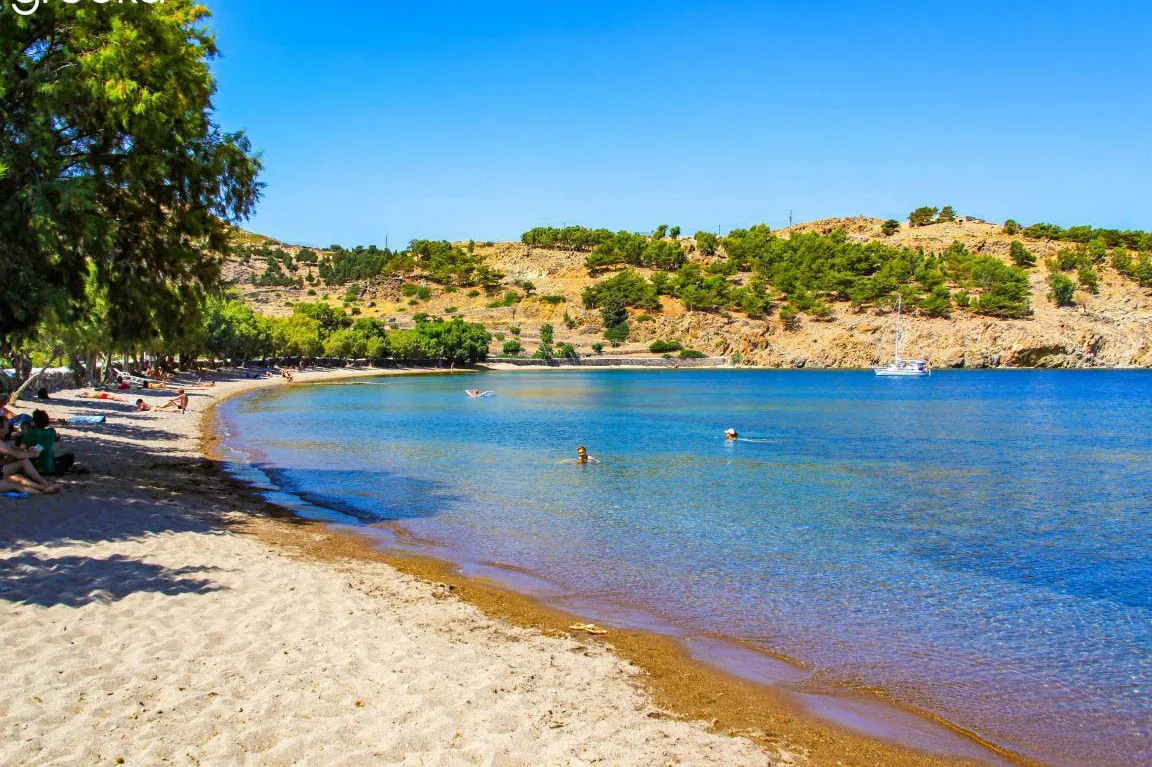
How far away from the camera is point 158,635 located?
7590mm

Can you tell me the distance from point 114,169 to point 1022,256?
177 meters

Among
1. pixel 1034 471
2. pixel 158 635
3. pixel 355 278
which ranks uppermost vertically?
pixel 355 278

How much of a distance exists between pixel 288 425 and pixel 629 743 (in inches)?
1335

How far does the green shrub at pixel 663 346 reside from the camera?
146 m

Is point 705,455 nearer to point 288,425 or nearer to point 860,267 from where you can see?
point 288,425

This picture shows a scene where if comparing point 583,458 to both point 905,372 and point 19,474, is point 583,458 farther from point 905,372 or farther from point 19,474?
point 905,372

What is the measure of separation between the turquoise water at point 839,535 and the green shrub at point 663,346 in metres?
102

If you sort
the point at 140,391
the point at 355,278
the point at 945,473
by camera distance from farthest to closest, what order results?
1. the point at 355,278
2. the point at 140,391
3. the point at 945,473

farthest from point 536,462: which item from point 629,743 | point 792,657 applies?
point 629,743

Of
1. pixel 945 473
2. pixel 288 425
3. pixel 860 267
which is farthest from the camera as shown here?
pixel 860 267

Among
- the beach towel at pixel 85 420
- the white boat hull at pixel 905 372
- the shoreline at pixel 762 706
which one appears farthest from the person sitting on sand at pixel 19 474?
the white boat hull at pixel 905 372

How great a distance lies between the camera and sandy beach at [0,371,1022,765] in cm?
578

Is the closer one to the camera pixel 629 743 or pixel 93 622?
pixel 629 743

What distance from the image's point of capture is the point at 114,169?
13.4 meters
